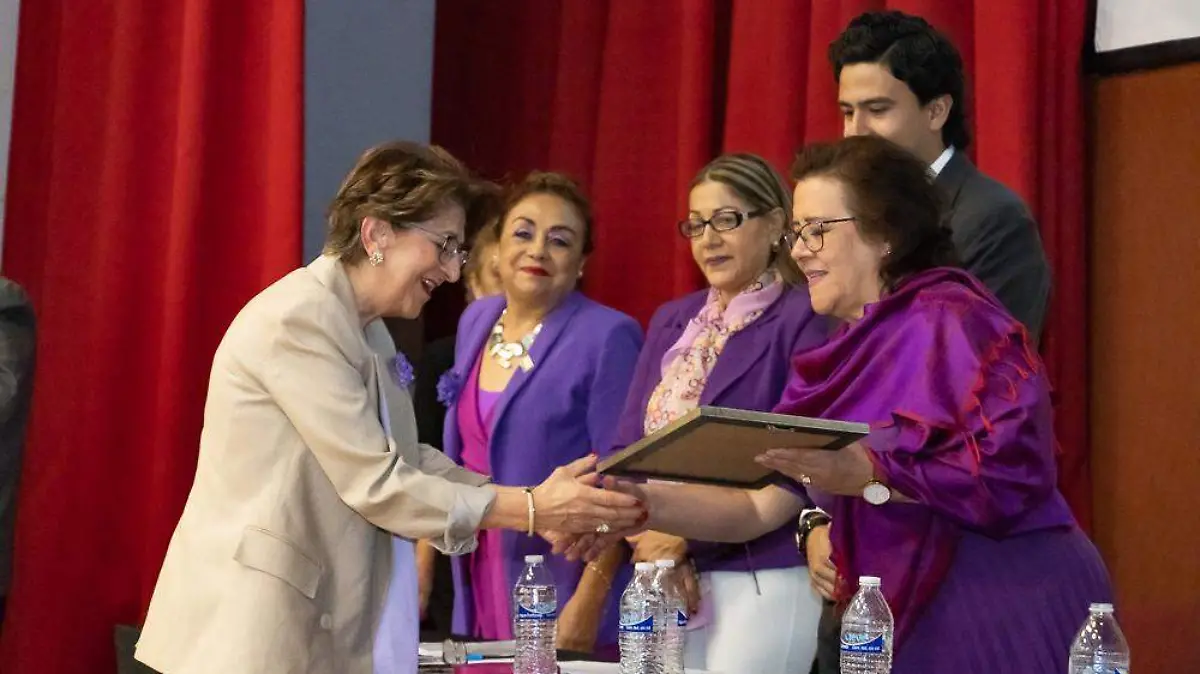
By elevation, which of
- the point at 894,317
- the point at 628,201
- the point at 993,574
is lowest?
the point at 993,574

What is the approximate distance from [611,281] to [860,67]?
5.12ft

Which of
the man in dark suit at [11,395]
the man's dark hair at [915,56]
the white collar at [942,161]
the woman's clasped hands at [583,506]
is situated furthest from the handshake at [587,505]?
the man in dark suit at [11,395]

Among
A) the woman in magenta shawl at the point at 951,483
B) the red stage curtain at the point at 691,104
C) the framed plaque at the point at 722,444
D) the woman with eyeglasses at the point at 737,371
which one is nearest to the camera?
the framed plaque at the point at 722,444

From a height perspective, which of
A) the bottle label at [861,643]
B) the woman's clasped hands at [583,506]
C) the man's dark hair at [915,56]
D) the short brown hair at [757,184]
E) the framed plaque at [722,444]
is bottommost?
the bottle label at [861,643]

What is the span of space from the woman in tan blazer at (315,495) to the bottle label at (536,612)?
149 millimetres

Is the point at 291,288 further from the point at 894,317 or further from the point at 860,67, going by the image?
the point at 860,67

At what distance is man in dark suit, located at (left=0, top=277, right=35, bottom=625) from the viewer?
3.20 metres

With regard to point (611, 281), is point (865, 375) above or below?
below

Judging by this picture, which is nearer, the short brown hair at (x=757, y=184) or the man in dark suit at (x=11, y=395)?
the short brown hair at (x=757, y=184)

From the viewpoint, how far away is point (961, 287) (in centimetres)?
217

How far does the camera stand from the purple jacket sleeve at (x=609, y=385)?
10.9ft

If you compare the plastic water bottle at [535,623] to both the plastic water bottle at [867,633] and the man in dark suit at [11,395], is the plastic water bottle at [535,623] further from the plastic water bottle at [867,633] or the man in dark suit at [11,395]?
the man in dark suit at [11,395]

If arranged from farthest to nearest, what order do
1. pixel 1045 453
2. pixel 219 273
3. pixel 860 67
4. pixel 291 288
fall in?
pixel 219 273, pixel 860 67, pixel 291 288, pixel 1045 453

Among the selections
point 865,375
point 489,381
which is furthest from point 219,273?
point 865,375
